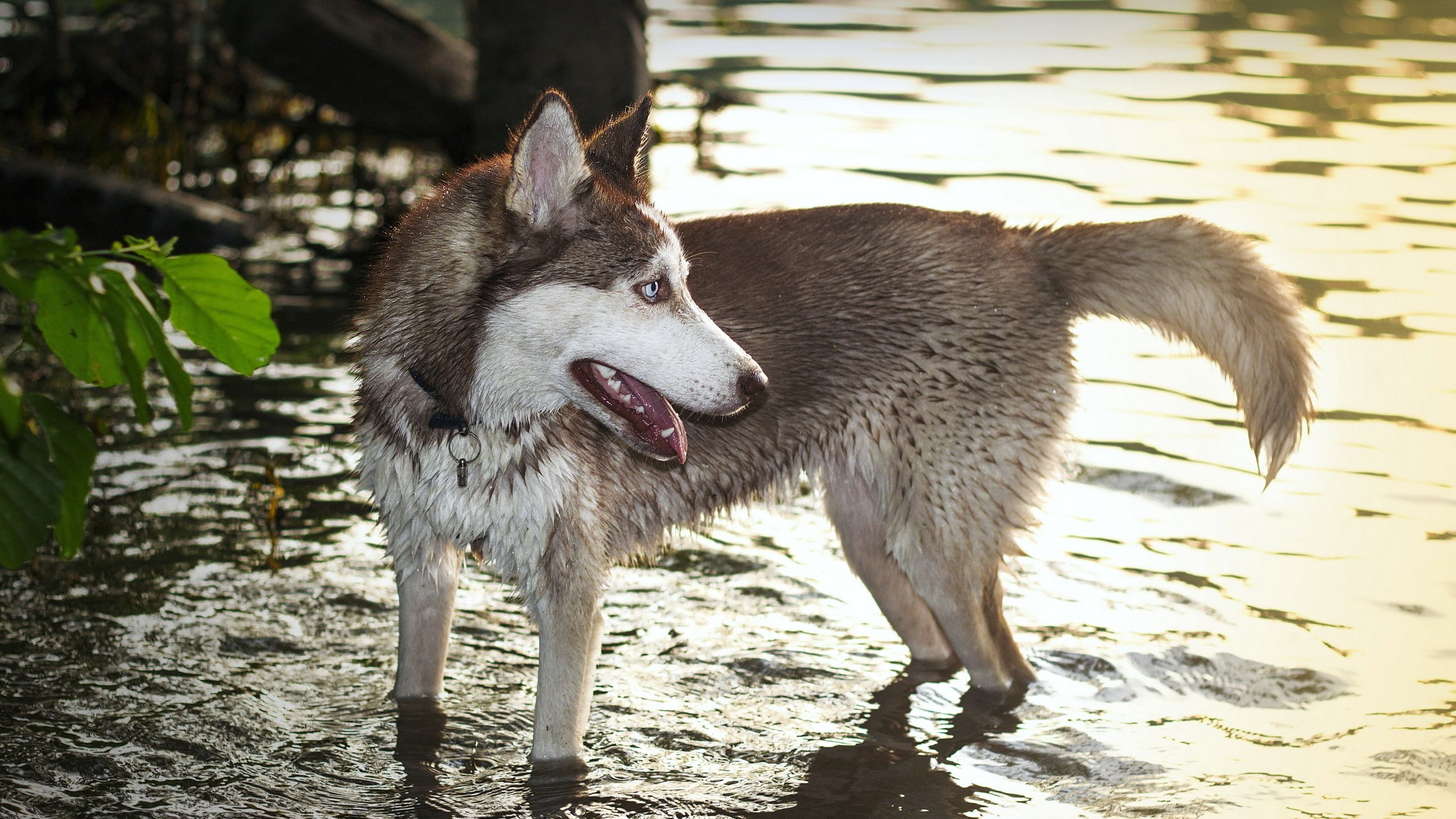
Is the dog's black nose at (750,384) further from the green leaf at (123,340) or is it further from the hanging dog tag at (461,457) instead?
the green leaf at (123,340)

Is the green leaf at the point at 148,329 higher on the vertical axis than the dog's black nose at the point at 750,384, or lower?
higher

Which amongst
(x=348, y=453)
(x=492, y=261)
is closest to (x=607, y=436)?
(x=492, y=261)

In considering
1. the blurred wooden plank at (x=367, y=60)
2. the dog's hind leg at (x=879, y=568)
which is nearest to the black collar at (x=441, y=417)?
the dog's hind leg at (x=879, y=568)

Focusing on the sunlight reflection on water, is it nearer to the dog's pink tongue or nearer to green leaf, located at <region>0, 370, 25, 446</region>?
the dog's pink tongue

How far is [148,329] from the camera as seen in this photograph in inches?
102

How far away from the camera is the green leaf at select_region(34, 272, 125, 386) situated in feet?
8.49

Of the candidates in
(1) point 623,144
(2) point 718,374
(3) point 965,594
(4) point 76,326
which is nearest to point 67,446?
(4) point 76,326

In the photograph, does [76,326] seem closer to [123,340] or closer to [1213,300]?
[123,340]

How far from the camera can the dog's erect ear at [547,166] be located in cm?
384

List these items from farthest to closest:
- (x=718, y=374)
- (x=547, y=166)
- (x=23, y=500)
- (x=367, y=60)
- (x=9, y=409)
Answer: (x=367, y=60) < (x=718, y=374) < (x=547, y=166) < (x=23, y=500) < (x=9, y=409)

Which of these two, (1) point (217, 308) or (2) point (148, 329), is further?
(1) point (217, 308)

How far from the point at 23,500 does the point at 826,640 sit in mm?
3453

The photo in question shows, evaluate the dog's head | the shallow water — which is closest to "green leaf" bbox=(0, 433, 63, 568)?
the dog's head

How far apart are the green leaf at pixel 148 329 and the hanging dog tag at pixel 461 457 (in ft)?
5.06
